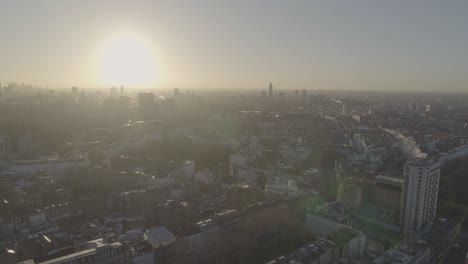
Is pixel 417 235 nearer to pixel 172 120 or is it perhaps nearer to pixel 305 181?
pixel 305 181

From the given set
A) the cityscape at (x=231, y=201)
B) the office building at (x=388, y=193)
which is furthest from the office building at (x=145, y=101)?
the office building at (x=388, y=193)

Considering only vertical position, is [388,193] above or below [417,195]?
below

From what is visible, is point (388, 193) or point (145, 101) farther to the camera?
point (145, 101)

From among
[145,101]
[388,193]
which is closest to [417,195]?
[388,193]

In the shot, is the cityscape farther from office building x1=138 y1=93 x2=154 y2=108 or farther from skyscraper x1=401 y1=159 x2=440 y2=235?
office building x1=138 y1=93 x2=154 y2=108

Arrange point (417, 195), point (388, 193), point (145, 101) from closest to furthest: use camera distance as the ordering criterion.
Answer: point (417, 195) → point (388, 193) → point (145, 101)

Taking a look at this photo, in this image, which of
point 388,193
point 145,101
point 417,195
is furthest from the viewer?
point 145,101

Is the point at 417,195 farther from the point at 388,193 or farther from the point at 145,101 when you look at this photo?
the point at 145,101

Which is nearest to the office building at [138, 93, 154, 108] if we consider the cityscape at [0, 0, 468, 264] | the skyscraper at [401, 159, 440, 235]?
the cityscape at [0, 0, 468, 264]
